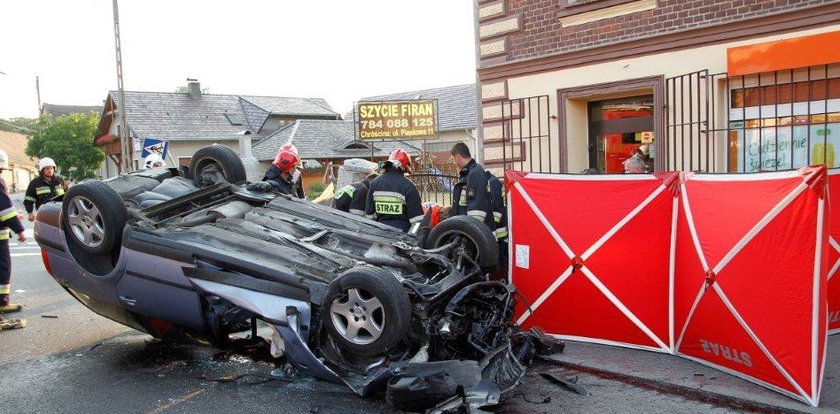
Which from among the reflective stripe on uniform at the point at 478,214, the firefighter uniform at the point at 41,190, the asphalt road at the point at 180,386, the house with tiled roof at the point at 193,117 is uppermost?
the house with tiled roof at the point at 193,117

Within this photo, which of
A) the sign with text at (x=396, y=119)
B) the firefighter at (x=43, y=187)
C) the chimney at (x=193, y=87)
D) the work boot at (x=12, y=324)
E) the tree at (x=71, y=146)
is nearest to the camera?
the work boot at (x=12, y=324)

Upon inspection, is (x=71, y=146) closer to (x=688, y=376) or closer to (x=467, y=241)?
(x=467, y=241)

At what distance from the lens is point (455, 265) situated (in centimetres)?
529

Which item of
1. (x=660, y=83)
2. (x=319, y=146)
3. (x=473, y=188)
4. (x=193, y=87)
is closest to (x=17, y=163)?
(x=193, y=87)

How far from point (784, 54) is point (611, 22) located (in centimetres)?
223

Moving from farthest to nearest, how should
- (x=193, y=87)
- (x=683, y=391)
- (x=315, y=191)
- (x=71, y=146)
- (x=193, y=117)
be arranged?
(x=193, y=87) → (x=71, y=146) → (x=193, y=117) → (x=315, y=191) → (x=683, y=391)

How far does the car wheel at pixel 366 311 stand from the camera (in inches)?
166

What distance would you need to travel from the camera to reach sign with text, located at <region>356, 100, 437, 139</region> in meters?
18.4

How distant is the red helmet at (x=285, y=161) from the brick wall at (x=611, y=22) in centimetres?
381

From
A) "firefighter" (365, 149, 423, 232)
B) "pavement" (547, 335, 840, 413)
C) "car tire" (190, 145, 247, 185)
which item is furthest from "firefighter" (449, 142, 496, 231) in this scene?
"car tire" (190, 145, 247, 185)

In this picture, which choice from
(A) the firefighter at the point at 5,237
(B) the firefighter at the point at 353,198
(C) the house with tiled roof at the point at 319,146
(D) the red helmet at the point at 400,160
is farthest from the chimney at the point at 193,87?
(D) the red helmet at the point at 400,160

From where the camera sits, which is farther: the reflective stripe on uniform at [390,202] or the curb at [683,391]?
the reflective stripe on uniform at [390,202]

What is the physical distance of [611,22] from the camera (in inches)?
356

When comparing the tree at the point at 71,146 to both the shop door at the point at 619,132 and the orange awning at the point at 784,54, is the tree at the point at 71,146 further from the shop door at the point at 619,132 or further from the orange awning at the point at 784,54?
the orange awning at the point at 784,54
